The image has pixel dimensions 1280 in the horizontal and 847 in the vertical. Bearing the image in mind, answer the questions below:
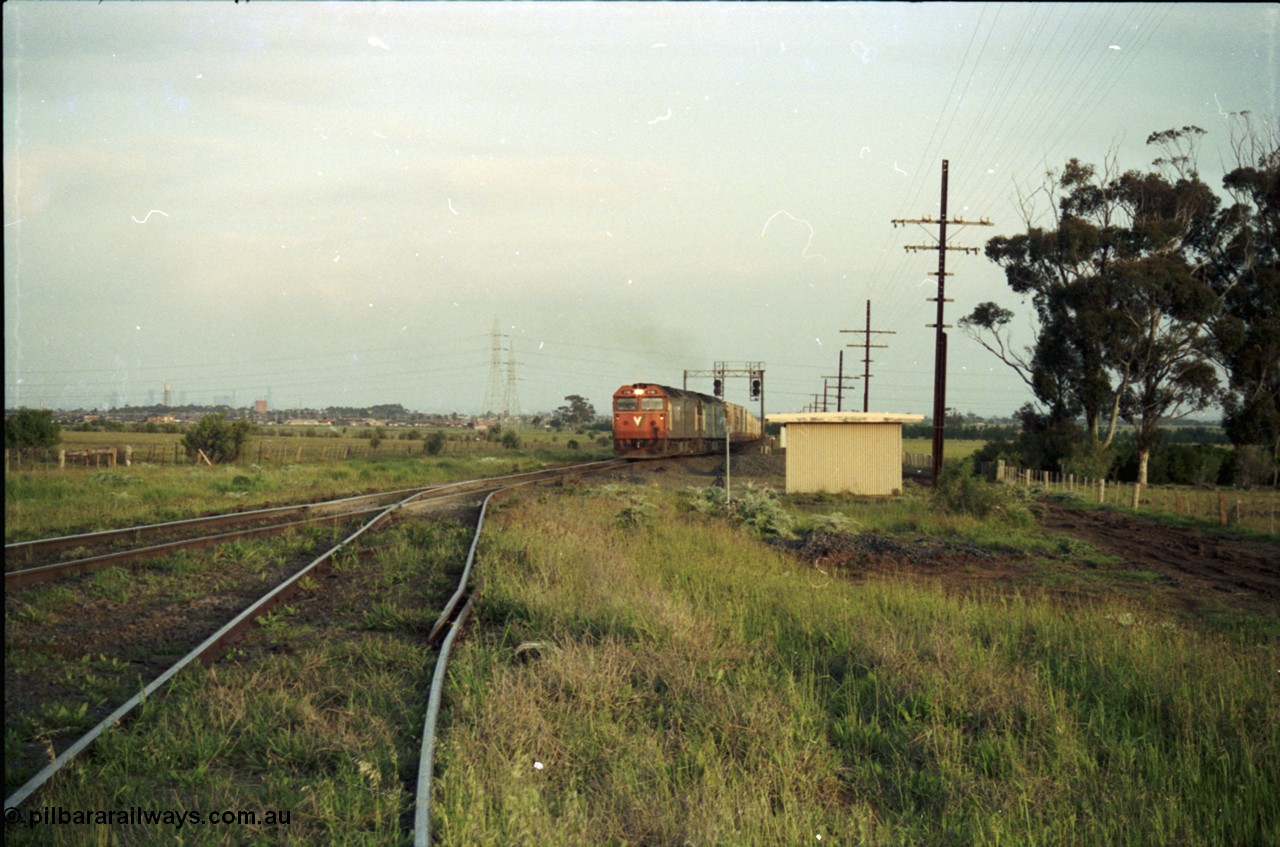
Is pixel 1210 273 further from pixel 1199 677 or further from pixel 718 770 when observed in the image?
pixel 718 770

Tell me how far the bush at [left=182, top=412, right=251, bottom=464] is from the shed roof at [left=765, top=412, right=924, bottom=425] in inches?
1037

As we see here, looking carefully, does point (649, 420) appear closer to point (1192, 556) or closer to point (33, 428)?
point (1192, 556)

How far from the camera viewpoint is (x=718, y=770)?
5020mm

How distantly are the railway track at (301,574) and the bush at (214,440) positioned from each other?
20.1 meters

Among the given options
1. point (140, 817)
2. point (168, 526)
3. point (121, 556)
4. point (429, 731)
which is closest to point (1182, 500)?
point (168, 526)

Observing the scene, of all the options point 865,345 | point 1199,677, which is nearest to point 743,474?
point 865,345

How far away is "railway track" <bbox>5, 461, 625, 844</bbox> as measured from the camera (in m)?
4.98

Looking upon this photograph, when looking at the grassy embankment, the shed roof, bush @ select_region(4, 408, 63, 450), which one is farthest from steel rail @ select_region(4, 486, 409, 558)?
bush @ select_region(4, 408, 63, 450)

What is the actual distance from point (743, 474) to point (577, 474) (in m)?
8.08

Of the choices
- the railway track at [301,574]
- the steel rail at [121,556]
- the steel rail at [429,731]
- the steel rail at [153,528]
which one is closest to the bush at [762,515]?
the railway track at [301,574]

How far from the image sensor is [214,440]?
142ft

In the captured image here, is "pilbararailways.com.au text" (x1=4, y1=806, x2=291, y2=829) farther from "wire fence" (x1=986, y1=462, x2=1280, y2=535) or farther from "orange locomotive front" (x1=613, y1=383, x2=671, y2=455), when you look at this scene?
"orange locomotive front" (x1=613, y1=383, x2=671, y2=455)

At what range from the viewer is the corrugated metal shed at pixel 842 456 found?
30047mm

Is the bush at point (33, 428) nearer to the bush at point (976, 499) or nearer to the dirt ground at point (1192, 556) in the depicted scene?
the bush at point (976, 499)
